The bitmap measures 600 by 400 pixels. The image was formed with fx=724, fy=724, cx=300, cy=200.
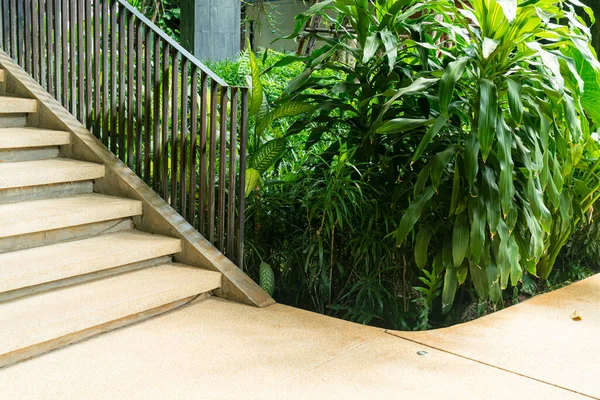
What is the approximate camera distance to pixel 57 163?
388cm

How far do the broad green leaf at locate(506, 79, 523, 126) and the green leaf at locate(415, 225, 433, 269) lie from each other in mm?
696

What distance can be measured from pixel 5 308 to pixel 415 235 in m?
1.95

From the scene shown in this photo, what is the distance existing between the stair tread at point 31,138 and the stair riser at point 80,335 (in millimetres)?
1235

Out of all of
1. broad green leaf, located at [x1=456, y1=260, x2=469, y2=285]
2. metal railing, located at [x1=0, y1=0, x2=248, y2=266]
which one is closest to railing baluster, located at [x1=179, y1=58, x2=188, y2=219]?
metal railing, located at [x1=0, y1=0, x2=248, y2=266]

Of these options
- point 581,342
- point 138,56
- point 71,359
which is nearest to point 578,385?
point 581,342

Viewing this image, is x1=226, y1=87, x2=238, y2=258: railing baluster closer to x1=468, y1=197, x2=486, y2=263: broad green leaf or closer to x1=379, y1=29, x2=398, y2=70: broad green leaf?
x1=379, y1=29, x2=398, y2=70: broad green leaf

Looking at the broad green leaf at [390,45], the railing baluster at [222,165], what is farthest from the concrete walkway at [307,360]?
the broad green leaf at [390,45]

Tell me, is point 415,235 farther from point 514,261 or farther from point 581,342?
point 581,342

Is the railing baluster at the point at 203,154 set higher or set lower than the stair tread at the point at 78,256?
higher

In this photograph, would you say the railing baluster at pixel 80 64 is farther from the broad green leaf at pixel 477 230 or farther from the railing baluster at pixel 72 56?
the broad green leaf at pixel 477 230

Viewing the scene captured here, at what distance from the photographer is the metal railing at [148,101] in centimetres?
376

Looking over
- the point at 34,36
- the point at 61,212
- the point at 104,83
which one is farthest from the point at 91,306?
the point at 34,36

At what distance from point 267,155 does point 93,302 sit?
1.30 m

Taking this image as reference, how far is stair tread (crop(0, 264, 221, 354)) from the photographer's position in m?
2.76
